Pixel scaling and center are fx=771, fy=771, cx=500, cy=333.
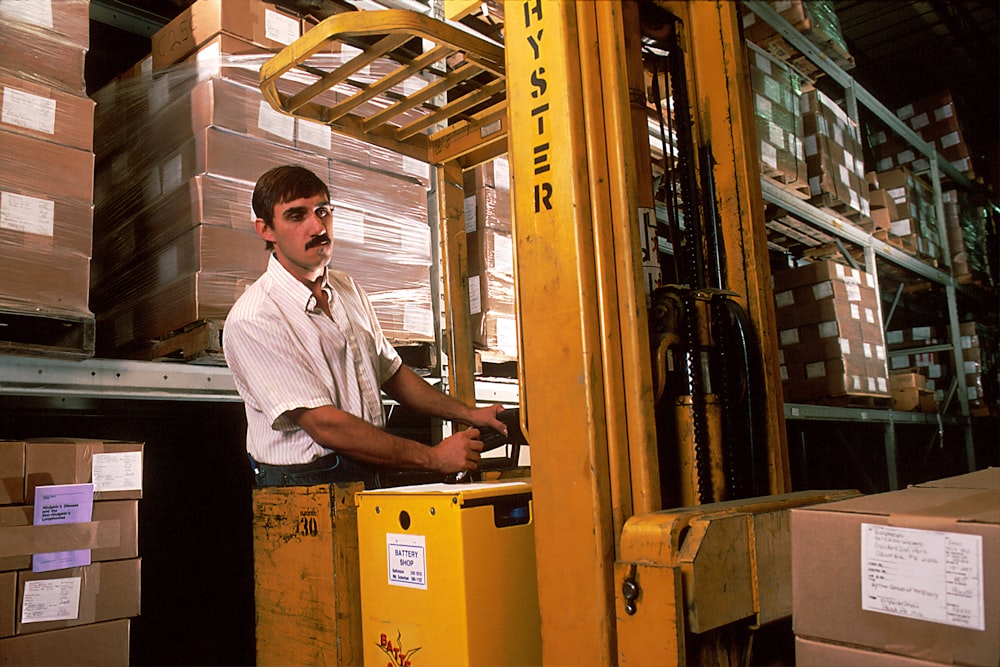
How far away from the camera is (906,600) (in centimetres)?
130

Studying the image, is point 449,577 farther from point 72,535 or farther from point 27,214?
point 27,214

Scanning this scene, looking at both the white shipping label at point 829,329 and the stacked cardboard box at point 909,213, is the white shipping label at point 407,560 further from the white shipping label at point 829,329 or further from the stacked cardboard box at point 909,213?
the stacked cardboard box at point 909,213

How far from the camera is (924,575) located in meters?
1.29

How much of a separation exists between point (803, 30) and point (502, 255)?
3.79 metres

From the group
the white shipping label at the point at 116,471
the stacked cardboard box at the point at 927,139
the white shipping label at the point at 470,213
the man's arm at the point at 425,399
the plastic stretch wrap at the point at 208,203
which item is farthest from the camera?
the stacked cardboard box at the point at 927,139

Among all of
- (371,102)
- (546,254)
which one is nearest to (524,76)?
(546,254)

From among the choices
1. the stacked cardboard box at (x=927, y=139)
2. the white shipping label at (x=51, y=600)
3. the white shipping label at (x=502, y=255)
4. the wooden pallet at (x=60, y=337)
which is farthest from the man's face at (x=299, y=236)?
the stacked cardboard box at (x=927, y=139)

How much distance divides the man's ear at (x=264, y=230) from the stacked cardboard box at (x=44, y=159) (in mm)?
581

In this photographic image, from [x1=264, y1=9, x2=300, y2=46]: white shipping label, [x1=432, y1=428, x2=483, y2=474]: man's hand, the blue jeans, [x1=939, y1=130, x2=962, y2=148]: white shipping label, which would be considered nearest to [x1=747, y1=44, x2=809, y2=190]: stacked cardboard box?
[x1=264, y1=9, x2=300, y2=46]: white shipping label

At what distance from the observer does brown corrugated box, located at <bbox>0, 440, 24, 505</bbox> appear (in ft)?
7.77

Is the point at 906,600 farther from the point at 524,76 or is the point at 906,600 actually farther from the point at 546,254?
the point at 524,76

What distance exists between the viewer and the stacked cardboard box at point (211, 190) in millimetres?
2982

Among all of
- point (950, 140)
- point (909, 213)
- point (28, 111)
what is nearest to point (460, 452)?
point (28, 111)

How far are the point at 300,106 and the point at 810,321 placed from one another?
499 centimetres
